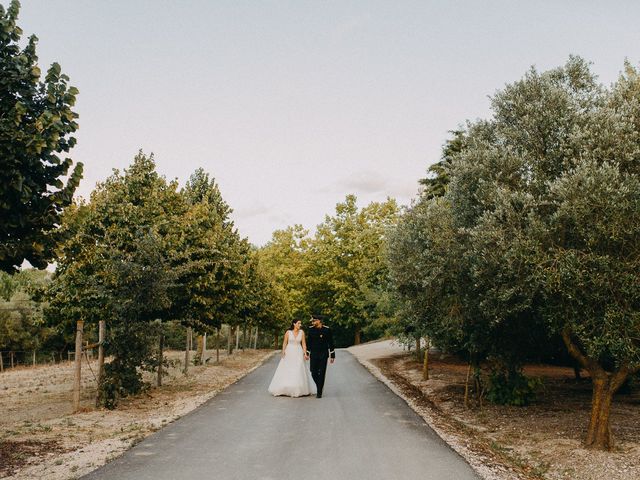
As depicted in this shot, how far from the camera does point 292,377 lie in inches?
570

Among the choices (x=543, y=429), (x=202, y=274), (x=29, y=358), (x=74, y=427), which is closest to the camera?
(x=74, y=427)

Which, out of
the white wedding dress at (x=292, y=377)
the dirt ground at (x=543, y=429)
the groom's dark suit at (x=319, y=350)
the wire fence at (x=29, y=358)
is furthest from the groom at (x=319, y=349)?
the wire fence at (x=29, y=358)

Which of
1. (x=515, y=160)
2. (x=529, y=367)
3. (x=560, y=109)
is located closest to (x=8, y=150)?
(x=515, y=160)

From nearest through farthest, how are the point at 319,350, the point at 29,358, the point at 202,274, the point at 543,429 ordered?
the point at 543,429
the point at 319,350
the point at 202,274
the point at 29,358

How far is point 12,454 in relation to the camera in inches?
321

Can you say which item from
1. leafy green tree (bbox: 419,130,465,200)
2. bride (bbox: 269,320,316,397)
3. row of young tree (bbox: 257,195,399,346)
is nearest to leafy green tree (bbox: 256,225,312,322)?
row of young tree (bbox: 257,195,399,346)

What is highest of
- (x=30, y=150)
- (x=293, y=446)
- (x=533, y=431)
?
(x=30, y=150)

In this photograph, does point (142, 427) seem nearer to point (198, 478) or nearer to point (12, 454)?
point (12, 454)

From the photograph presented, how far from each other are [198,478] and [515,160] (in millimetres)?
7408

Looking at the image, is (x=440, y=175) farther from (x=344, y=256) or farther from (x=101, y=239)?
(x=344, y=256)

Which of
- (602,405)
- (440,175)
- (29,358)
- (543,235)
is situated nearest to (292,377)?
(602,405)

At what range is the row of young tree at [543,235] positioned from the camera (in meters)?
8.05

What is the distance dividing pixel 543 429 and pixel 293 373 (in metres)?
6.22

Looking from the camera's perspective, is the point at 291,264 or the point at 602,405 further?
the point at 291,264
